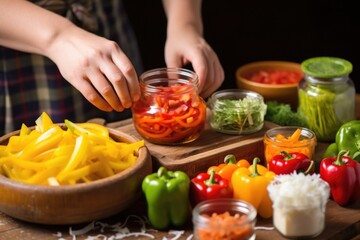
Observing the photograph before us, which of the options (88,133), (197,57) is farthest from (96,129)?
(197,57)

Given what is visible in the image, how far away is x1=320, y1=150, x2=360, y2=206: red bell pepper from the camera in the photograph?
2.23 m

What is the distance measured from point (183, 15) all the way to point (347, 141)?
0.86 m

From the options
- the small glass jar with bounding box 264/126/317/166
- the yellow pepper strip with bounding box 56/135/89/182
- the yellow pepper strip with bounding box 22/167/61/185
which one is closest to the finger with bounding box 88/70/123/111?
the yellow pepper strip with bounding box 56/135/89/182

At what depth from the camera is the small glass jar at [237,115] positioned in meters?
2.57

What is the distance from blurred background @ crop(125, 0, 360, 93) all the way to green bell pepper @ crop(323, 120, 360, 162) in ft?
6.34

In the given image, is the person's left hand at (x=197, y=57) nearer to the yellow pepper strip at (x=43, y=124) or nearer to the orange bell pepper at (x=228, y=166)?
the orange bell pepper at (x=228, y=166)

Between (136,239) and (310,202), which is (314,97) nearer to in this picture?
(310,202)

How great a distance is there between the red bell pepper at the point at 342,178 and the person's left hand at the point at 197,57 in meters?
0.63

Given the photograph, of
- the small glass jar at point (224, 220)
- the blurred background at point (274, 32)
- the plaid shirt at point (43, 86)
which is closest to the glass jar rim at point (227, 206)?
the small glass jar at point (224, 220)

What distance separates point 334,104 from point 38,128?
3.43 ft

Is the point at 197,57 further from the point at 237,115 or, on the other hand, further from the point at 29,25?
the point at 29,25

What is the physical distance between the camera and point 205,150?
2.46 m

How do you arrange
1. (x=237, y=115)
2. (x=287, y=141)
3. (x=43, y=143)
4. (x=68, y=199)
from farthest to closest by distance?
(x=237, y=115) < (x=287, y=141) < (x=43, y=143) < (x=68, y=199)

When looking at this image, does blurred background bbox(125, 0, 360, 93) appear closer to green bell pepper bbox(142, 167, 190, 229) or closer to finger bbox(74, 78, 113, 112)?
finger bbox(74, 78, 113, 112)
